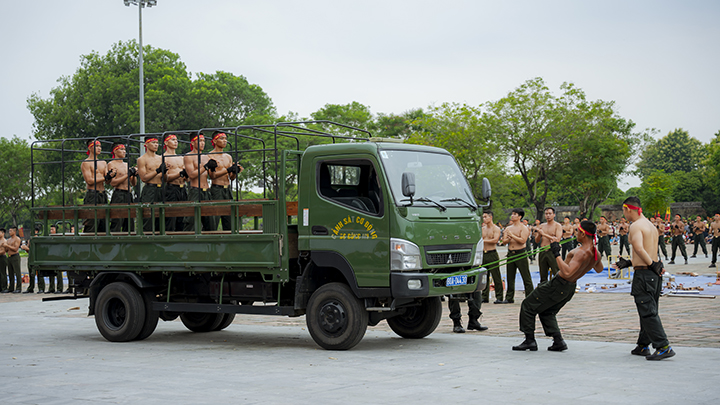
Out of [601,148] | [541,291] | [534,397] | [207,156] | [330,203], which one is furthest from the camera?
[601,148]

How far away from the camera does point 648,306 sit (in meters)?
8.68

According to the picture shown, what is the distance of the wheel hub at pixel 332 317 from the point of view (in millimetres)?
9867

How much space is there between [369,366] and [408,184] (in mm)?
2295

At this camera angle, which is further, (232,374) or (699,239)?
(699,239)

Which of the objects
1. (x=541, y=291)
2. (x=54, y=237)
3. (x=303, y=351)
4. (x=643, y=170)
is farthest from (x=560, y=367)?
(x=643, y=170)

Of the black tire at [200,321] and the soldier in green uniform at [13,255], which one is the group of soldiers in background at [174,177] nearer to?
the black tire at [200,321]

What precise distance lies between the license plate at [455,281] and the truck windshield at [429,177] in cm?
100

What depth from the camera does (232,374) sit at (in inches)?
324

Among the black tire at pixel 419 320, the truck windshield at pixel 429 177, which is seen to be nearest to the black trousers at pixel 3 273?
the black tire at pixel 419 320

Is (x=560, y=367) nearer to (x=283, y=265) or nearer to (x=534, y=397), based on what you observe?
(x=534, y=397)

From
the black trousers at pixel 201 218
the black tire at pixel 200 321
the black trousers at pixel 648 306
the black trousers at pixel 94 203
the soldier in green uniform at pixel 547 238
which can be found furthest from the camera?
the soldier in green uniform at pixel 547 238

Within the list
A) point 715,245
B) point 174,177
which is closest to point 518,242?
point 174,177

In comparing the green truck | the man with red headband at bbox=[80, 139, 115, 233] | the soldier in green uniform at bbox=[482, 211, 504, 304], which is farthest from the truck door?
the soldier in green uniform at bbox=[482, 211, 504, 304]

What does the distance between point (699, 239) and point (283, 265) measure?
90.5 feet
